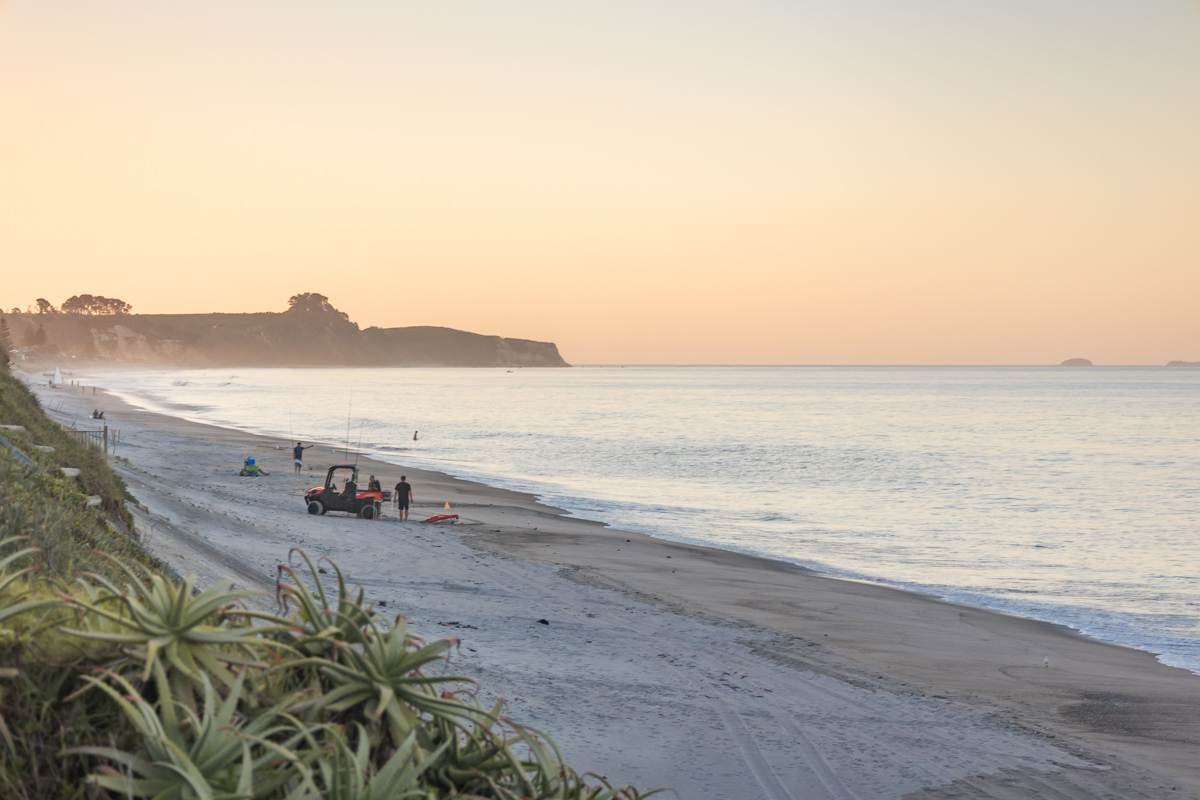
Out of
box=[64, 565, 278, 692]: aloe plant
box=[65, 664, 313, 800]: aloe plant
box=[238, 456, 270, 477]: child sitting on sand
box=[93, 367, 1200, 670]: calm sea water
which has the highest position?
box=[64, 565, 278, 692]: aloe plant

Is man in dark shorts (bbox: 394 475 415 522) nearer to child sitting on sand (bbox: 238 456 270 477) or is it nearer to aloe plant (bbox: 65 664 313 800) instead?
child sitting on sand (bbox: 238 456 270 477)

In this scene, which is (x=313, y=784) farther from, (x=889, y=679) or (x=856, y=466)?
(x=856, y=466)

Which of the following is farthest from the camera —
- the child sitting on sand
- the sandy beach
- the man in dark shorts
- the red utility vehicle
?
the child sitting on sand

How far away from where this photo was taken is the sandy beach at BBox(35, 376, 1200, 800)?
10.2 metres

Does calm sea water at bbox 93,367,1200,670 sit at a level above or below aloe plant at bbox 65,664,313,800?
below

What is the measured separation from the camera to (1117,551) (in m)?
29.4

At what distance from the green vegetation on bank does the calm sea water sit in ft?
56.7

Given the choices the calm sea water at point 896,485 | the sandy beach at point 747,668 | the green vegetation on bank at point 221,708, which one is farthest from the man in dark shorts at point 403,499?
the green vegetation on bank at point 221,708

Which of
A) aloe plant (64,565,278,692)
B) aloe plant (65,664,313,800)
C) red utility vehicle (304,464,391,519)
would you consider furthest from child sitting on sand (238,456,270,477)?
aloe plant (65,664,313,800)

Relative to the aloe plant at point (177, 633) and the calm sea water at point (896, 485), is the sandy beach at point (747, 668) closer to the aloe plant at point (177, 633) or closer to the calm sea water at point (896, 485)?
the calm sea water at point (896, 485)

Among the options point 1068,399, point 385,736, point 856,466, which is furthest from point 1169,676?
point 1068,399

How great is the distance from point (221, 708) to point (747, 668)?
40.3 ft

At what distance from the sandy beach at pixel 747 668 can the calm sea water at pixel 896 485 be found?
3491 millimetres

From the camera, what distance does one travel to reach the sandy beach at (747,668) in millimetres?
10234
